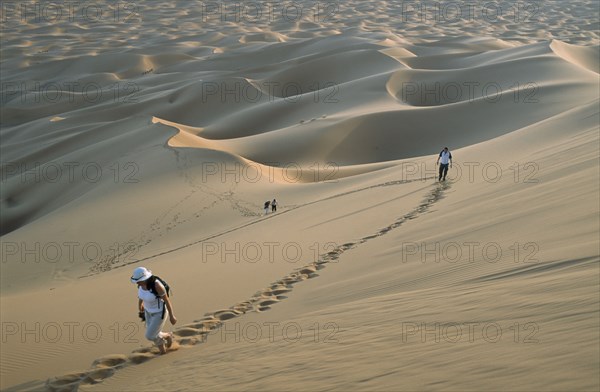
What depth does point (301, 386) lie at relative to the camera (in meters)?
4.52

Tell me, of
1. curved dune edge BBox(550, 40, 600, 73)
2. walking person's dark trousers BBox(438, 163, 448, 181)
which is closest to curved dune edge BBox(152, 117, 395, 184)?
walking person's dark trousers BBox(438, 163, 448, 181)

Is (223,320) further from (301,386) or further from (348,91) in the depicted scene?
(348,91)

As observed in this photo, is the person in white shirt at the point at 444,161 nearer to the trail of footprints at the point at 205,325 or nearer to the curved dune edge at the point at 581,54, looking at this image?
the trail of footprints at the point at 205,325

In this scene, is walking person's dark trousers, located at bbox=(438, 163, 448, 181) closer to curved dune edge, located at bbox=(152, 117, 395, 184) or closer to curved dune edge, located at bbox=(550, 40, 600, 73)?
curved dune edge, located at bbox=(152, 117, 395, 184)

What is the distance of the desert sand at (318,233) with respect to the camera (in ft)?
15.6

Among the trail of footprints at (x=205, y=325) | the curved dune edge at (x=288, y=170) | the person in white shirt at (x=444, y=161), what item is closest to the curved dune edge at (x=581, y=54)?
the curved dune edge at (x=288, y=170)

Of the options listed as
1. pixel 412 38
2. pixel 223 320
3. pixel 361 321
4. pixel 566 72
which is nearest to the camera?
pixel 361 321

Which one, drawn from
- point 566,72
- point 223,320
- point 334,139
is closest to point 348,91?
point 334,139

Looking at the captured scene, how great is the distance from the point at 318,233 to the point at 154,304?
4.44 metres

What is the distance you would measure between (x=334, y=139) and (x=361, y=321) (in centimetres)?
1428

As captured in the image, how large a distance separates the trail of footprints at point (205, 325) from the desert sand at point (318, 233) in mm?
30

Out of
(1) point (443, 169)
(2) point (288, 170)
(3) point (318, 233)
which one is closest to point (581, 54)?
(2) point (288, 170)

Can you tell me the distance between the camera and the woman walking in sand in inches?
237

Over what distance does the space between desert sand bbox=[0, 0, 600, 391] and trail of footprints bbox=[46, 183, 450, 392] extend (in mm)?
30
